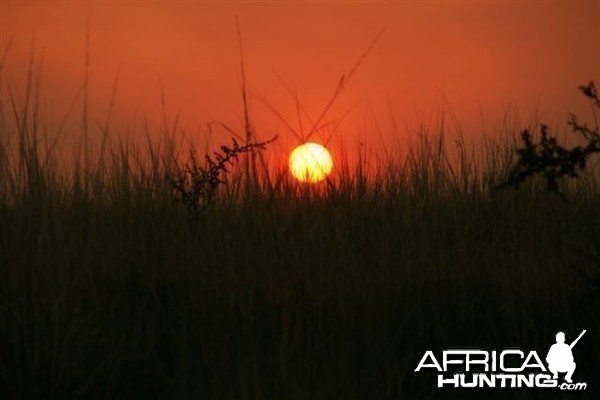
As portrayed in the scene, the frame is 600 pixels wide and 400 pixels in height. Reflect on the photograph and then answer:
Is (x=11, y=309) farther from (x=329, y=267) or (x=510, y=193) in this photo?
(x=510, y=193)

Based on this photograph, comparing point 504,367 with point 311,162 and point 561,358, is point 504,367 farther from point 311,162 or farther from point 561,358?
point 311,162

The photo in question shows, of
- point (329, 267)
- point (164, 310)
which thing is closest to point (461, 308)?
point (329, 267)

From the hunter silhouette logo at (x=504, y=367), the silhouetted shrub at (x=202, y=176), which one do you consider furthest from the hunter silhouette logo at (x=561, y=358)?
the silhouetted shrub at (x=202, y=176)

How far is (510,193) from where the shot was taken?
5.70 meters

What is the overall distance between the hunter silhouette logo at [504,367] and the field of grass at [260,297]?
0.04 metres

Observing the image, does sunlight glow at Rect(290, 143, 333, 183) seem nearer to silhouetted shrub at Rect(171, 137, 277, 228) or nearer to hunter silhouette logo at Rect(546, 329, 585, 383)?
silhouetted shrub at Rect(171, 137, 277, 228)

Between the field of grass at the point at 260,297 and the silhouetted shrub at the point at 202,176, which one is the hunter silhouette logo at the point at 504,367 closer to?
the field of grass at the point at 260,297

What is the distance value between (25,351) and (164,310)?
2.52 ft

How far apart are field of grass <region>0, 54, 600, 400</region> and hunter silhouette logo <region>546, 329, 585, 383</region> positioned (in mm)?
68

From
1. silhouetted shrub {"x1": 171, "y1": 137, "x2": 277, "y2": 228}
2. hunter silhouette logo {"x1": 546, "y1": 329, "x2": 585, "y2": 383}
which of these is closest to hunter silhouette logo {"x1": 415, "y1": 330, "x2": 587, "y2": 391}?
hunter silhouette logo {"x1": 546, "y1": 329, "x2": 585, "y2": 383}

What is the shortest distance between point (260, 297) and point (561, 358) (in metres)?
1.19

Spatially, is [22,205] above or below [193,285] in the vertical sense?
above

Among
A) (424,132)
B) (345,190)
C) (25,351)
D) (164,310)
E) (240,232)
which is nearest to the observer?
(25,351)

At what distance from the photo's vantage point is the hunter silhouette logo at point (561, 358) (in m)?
2.90
